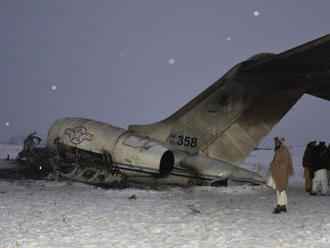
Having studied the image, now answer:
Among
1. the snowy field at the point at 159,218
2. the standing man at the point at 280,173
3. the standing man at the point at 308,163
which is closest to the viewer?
the snowy field at the point at 159,218

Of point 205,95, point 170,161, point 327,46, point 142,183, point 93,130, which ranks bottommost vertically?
point 142,183

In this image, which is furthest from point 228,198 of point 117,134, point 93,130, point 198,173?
point 93,130

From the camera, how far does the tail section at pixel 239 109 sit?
31.7 feet

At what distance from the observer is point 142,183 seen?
1107 centimetres

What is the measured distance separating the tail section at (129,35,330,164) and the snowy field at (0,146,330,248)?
1428mm

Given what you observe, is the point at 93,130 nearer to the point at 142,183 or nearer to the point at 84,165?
the point at 84,165

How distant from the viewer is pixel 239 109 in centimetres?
1043

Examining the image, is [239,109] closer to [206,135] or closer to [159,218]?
[206,135]

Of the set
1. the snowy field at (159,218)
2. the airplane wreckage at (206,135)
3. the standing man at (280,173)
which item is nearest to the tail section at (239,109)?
the airplane wreckage at (206,135)

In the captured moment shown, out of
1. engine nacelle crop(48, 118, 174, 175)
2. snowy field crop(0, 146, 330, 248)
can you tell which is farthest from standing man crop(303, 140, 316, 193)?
engine nacelle crop(48, 118, 174, 175)

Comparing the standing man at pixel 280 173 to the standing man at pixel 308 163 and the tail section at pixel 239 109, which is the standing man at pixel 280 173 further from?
the standing man at pixel 308 163

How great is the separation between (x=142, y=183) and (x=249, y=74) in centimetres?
474

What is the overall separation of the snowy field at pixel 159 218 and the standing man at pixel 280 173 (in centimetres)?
25

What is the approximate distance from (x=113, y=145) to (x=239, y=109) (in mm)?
4000
